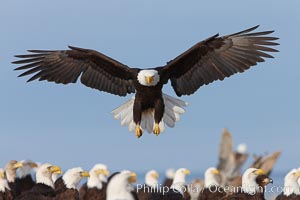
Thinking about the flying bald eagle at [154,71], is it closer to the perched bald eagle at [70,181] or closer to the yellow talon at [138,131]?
the yellow talon at [138,131]

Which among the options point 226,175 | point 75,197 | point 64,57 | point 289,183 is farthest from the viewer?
point 226,175

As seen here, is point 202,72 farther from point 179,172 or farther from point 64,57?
point 179,172

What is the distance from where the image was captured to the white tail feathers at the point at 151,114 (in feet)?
41.1

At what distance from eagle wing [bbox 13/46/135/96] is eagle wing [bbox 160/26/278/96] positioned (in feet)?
1.97

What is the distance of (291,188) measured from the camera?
39.1 feet

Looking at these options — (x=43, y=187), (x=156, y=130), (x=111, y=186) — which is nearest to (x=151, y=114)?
(x=156, y=130)

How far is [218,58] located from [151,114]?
99cm

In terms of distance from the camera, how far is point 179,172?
16047 mm

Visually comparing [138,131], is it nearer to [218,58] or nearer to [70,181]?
[70,181]

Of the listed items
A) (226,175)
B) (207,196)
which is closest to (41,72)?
(207,196)

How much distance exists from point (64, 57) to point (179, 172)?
3786mm

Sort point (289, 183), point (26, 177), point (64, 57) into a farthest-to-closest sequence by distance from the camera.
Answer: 1. point (26, 177)
2. point (64, 57)
3. point (289, 183)

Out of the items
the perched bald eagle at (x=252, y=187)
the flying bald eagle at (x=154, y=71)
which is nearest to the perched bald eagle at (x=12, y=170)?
the flying bald eagle at (x=154, y=71)

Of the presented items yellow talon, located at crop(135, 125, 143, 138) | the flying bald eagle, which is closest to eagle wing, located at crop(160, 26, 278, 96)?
the flying bald eagle
